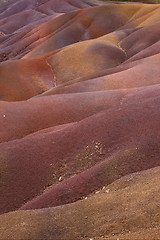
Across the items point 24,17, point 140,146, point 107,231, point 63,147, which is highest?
point 107,231

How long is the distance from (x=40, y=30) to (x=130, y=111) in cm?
9149

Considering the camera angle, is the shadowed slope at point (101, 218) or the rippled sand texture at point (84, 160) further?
the rippled sand texture at point (84, 160)

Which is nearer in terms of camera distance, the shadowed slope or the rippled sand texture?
the shadowed slope

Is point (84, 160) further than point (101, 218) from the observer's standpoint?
Yes

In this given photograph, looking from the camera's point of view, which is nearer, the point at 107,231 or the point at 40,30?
the point at 107,231

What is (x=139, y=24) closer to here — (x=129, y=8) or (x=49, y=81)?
(x=129, y=8)

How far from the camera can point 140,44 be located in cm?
7444

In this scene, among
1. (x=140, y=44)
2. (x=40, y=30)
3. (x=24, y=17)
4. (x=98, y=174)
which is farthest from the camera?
(x=24, y=17)

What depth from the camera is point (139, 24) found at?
92.7 meters

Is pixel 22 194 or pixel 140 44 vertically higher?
pixel 22 194

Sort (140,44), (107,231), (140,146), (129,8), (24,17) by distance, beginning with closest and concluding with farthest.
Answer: (107,231) → (140,146) → (140,44) → (129,8) → (24,17)

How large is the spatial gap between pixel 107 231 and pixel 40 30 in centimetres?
10691

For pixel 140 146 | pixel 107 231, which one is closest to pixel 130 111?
pixel 140 146

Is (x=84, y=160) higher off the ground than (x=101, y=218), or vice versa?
(x=101, y=218)
